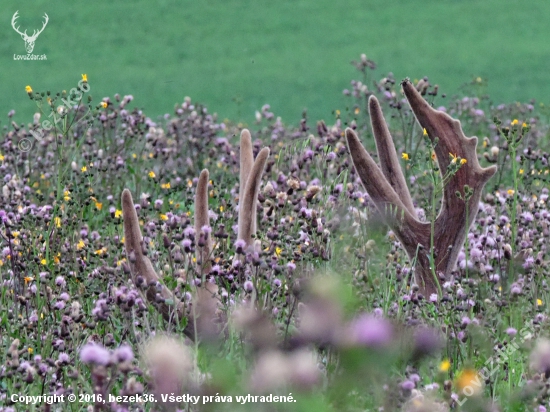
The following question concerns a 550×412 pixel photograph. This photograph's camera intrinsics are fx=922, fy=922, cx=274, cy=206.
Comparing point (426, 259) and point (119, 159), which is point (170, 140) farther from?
point (426, 259)

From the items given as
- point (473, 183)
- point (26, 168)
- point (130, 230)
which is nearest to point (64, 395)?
point (130, 230)

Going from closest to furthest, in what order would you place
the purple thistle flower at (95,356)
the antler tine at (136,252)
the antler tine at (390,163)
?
the purple thistle flower at (95,356)
the antler tine at (136,252)
the antler tine at (390,163)

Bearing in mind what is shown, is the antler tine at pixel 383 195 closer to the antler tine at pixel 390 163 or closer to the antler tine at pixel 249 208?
the antler tine at pixel 390 163

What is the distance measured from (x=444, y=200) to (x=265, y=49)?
35.0 feet

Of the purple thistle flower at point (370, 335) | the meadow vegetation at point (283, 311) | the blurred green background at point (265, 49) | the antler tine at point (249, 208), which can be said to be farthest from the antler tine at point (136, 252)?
the blurred green background at point (265, 49)

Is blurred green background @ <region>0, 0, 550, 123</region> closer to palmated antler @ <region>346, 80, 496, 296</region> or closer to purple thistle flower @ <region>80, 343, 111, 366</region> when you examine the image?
palmated antler @ <region>346, 80, 496, 296</region>

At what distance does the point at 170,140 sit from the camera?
8.55 m

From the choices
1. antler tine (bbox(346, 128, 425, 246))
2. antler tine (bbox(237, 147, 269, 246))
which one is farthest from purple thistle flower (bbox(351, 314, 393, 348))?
antler tine (bbox(346, 128, 425, 246))

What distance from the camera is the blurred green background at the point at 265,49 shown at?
1309 cm

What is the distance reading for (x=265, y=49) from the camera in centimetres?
1481

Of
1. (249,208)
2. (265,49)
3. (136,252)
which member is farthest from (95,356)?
(265,49)

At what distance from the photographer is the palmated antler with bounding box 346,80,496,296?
4.40 m

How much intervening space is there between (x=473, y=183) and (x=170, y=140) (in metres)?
4.60

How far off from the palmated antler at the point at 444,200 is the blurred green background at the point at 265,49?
303 inches
